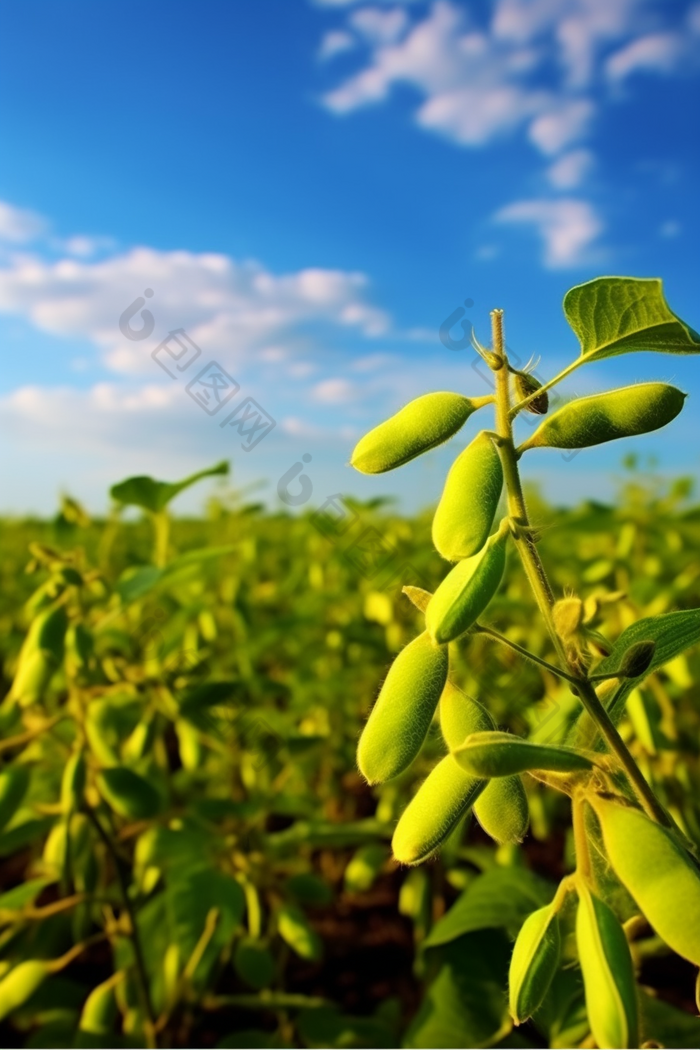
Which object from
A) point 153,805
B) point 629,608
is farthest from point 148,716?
point 629,608

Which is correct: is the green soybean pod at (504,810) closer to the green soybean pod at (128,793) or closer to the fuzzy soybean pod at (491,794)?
the fuzzy soybean pod at (491,794)

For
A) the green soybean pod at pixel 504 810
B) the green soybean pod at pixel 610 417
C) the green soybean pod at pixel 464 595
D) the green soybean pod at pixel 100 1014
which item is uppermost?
the green soybean pod at pixel 610 417

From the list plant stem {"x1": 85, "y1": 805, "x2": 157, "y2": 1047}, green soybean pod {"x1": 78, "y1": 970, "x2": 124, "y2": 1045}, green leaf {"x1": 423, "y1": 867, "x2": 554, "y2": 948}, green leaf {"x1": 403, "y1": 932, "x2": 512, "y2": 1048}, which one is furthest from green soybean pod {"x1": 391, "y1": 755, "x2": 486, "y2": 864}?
green soybean pod {"x1": 78, "y1": 970, "x2": 124, "y2": 1045}

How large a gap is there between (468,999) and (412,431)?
Answer: 127 cm

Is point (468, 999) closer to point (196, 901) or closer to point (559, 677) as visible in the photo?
point (196, 901)

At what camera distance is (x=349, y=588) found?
3.58 meters

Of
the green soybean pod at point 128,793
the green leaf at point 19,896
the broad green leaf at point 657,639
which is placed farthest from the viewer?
the green leaf at point 19,896

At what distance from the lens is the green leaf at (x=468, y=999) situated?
1.51 m

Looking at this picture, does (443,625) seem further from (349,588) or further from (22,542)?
(22,542)

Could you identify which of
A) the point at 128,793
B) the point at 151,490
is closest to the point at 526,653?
the point at 128,793

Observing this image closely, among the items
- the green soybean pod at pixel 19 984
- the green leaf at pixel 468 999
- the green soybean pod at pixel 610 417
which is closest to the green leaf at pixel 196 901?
the green soybean pod at pixel 19 984

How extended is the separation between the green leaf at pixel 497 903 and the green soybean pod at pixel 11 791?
836mm

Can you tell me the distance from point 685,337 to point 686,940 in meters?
0.48

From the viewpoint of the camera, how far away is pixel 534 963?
28.1 inches
